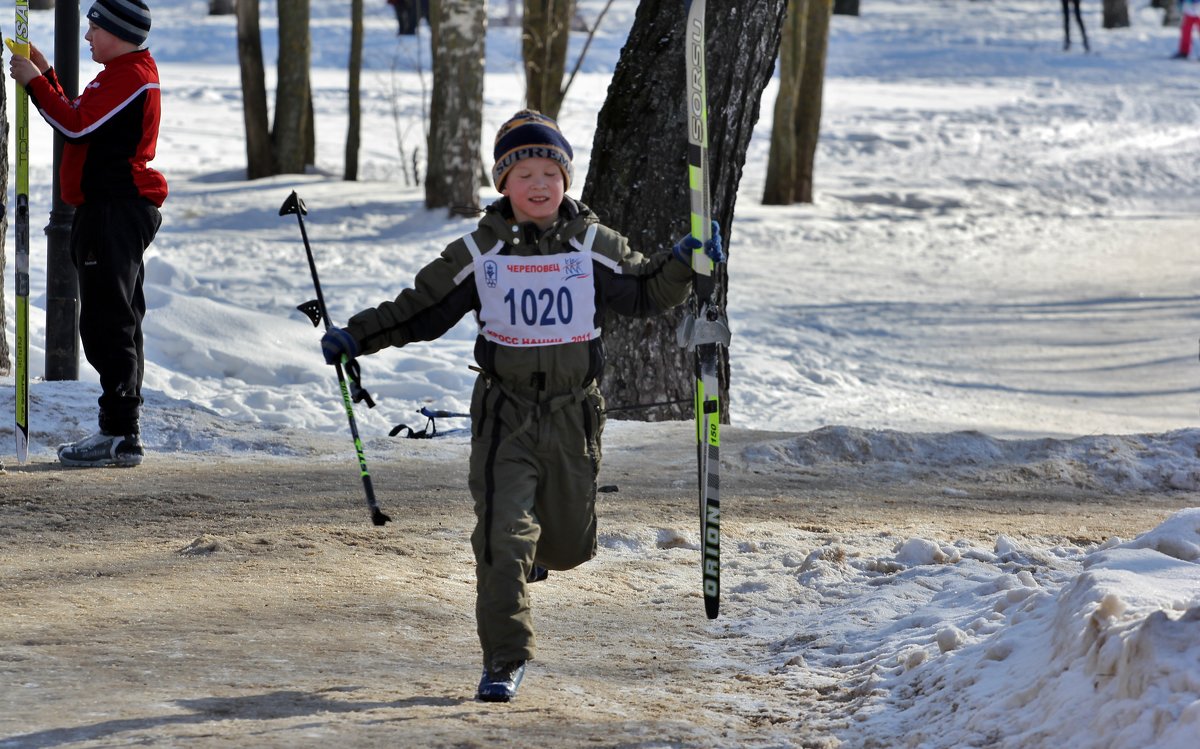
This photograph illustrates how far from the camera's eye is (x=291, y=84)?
1864 centimetres

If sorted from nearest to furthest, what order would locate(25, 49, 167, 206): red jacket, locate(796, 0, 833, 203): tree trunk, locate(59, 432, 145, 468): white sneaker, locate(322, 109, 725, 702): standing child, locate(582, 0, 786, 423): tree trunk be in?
locate(322, 109, 725, 702): standing child → locate(25, 49, 167, 206): red jacket → locate(59, 432, 145, 468): white sneaker → locate(582, 0, 786, 423): tree trunk → locate(796, 0, 833, 203): tree trunk

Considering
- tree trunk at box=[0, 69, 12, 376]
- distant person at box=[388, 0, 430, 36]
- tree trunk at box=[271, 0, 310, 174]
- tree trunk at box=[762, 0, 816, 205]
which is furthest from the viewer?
distant person at box=[388, 0, 430, 36]

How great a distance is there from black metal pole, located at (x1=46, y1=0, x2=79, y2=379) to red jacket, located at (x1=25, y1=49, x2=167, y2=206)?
3.62 feet

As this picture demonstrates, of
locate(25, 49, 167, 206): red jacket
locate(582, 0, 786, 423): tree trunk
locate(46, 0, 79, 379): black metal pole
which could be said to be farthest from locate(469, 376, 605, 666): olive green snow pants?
locate(46, 0, 79, 379): black metal pole

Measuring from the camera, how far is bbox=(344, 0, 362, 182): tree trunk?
63.6 ft

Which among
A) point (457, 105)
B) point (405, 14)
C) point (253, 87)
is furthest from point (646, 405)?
point (405, 14)

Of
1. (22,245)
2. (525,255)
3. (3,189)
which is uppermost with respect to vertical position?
(525,255)

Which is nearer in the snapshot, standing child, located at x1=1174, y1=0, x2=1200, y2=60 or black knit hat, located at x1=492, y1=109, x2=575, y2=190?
black knit hat, located at x1=492, y1=109, x2=575, y2=190

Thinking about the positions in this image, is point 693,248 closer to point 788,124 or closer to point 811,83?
point 788,124

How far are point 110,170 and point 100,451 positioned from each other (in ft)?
4.41

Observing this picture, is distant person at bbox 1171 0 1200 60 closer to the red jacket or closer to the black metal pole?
the black metal pole

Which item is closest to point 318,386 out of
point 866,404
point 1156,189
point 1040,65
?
point 866,404

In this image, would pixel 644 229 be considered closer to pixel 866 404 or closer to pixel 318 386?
pixel 318 386

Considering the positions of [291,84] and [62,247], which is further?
[291,84]
